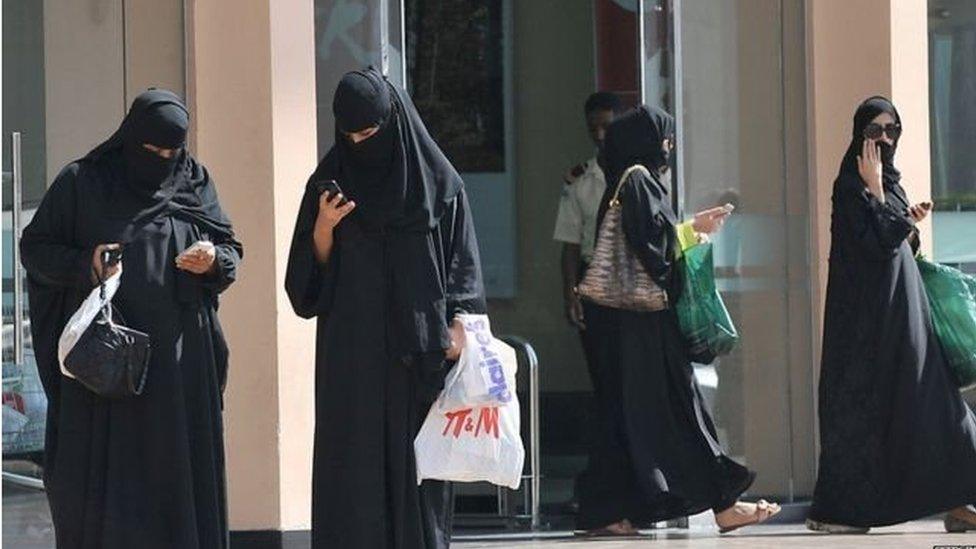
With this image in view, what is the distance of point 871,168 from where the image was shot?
8688 millimetres

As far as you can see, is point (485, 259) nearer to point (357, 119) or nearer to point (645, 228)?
point (645, 228)

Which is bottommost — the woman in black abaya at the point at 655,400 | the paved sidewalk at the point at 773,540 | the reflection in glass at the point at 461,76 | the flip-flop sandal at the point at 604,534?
the paved sidewalk at the point at 773,540

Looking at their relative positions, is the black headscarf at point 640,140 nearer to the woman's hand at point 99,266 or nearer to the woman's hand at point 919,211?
the woman's hand at point 919,211

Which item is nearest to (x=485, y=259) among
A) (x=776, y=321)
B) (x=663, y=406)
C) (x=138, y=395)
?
(x=776, y=321)

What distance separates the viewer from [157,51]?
9.03m

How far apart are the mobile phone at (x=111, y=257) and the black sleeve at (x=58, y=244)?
0.05 metres

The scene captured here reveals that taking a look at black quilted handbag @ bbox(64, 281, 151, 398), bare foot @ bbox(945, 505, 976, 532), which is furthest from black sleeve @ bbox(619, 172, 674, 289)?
black quilted handbag @ bbox(64, 281, 151, 398)

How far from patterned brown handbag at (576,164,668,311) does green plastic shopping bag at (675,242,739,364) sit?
0.11 metres

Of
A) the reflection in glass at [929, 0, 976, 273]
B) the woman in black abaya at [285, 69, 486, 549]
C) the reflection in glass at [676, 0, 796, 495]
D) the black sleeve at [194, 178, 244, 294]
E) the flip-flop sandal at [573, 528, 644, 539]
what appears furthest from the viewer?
the reflection in glass at [929, 0, 976, 273]

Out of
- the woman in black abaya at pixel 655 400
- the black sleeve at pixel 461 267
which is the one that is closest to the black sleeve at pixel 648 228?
the woman in black abaya at pixel 655 400

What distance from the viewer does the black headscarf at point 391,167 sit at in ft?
21.1

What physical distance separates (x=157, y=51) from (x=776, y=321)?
123 inches

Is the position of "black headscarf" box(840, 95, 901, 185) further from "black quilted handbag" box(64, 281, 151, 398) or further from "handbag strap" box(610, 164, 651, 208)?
"black quilted handbag" box(64, 281, 151, 398)

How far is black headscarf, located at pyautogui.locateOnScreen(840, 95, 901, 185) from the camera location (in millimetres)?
8711
